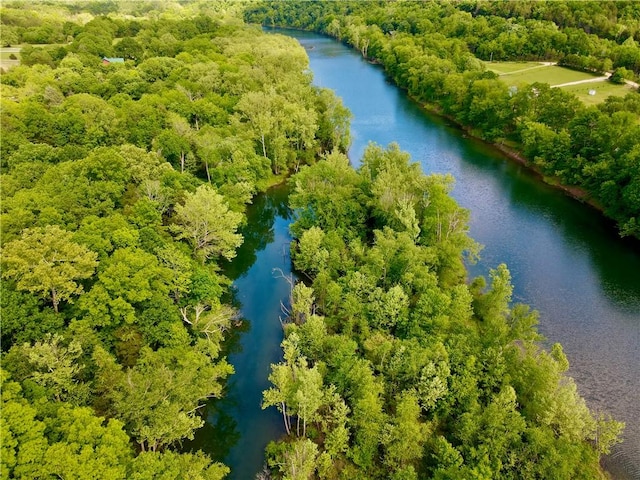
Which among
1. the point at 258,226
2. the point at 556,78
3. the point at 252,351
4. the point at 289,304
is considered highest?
the point at 556,78

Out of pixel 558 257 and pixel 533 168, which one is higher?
pixel 533 168

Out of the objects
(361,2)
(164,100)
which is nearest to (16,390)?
(164,100)

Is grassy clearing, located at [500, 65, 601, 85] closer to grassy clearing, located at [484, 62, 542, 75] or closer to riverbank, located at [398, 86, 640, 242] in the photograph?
grassy clearing, located at [484, 62, 542, 75]

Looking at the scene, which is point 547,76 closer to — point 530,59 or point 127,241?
point 530,59

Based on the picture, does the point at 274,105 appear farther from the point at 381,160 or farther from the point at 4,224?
the point at 4,224

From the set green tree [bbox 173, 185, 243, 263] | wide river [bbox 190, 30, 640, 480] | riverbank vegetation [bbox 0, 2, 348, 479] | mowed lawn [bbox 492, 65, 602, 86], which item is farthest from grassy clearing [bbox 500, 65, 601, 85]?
green tree [bbox 173, 185, 243, 263]

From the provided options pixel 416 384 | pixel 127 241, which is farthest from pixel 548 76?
pixel 127 241
